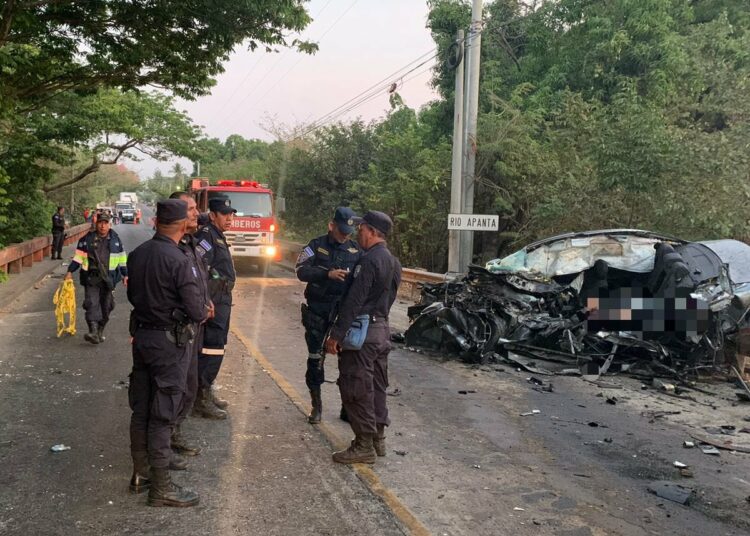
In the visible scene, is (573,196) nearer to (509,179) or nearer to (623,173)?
(623,173)

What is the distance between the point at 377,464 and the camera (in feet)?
15.1

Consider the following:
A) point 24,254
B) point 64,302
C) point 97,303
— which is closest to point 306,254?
point 97,303

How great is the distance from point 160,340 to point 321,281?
1721mm

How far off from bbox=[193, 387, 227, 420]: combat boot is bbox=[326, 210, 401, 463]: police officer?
135 cm

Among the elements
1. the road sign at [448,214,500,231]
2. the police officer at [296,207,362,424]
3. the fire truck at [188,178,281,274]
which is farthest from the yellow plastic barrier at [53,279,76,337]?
the fire truck at [188,178,281,274]

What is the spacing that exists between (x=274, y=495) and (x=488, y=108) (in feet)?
63.2

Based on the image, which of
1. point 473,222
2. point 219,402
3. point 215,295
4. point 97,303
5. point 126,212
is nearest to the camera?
point 215,295

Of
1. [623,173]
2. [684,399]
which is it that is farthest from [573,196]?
[684,399]

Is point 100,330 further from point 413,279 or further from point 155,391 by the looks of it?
point 413,279

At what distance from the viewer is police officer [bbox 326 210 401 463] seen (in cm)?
453

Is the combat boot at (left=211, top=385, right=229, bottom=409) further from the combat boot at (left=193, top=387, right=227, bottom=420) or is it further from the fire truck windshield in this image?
the fire truck windshield

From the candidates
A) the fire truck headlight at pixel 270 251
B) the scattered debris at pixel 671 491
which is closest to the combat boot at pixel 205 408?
the scattered debris at pixel 671 491

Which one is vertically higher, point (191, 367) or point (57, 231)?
point (57, 231)

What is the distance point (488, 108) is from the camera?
2148 centimetres
